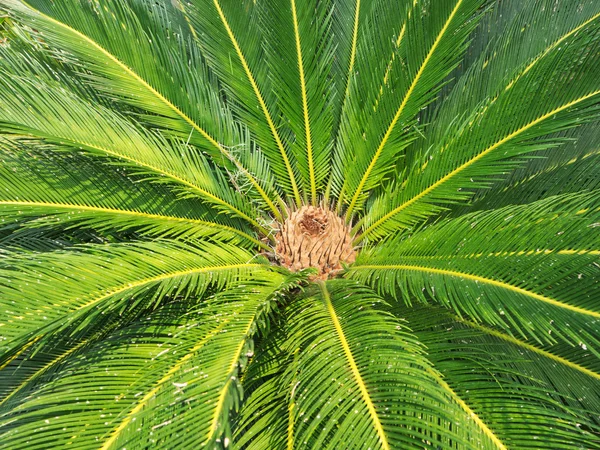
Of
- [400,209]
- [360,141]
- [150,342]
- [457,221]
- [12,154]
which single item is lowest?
[150,342]

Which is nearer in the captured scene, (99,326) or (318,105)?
(99,326)

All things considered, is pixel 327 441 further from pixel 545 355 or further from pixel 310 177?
pixel 310 177

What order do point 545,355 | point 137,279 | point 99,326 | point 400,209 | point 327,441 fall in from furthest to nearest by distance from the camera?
point 400,209
point 99,326
point 545,355
point 137,279
point 327,441

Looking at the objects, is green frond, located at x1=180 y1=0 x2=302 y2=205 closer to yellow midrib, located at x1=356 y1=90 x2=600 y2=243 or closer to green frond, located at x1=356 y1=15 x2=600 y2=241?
yellow midrib, located at x1=356 y1=90 x2=600 y2=243

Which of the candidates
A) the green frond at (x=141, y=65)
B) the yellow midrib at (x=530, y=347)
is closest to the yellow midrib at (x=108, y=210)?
the green frond at (x=141, y=65)

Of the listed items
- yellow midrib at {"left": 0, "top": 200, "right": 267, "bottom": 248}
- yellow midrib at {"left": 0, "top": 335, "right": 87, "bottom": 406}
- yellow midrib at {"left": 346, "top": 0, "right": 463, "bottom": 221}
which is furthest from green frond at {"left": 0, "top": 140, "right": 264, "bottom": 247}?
yellow midrib at {"left": 346, "top": 0, "right": 463, "bottom": 221}

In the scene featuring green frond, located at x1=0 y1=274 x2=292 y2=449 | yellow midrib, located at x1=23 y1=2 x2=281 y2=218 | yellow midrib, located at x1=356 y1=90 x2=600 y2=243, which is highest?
yellow midrib, located at x1=23 y1=2 x2=281 y2=218

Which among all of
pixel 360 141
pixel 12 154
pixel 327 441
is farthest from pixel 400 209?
pixel 12 154

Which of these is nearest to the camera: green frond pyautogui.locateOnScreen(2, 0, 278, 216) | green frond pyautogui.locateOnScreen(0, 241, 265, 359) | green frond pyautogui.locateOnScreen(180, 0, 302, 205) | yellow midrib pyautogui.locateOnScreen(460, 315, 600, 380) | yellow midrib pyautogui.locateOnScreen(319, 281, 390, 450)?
yellow midrib pyautogui.locateOnScreen(319, 281, 390, 450)
